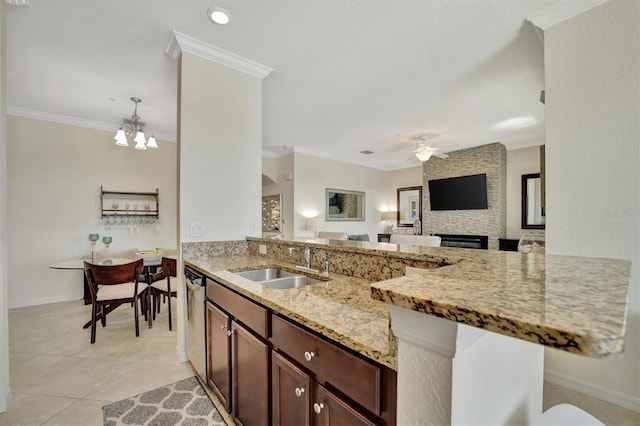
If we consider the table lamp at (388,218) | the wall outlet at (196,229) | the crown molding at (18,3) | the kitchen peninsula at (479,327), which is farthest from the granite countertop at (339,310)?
the table lamp at (388,218)

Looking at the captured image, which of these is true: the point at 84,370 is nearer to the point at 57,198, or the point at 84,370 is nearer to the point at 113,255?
the point at 113,255

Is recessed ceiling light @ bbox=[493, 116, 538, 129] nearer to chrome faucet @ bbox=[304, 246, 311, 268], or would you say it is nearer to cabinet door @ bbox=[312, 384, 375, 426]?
chrome faucet @ bbox=[304, 246, 311, 268]

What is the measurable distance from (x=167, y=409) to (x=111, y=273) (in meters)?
1.55

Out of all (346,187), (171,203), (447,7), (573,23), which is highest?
(447,7)

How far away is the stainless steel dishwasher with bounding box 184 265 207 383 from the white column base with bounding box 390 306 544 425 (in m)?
1.67

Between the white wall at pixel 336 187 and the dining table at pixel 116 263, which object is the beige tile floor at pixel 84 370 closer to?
the dining table at pixel 116 263

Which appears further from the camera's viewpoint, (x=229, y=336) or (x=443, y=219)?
(x=443, y=219)

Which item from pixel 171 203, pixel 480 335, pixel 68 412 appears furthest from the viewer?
pixel 171 203

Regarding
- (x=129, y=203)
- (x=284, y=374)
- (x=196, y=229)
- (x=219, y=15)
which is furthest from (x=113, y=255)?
(x=284, y=374)

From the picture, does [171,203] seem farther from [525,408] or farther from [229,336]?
[525,408]

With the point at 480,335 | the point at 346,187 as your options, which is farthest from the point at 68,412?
the point at 346,187

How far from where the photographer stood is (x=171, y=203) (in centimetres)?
488

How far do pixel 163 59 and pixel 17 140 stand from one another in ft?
9.45

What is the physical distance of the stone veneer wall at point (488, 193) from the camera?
5.77m
